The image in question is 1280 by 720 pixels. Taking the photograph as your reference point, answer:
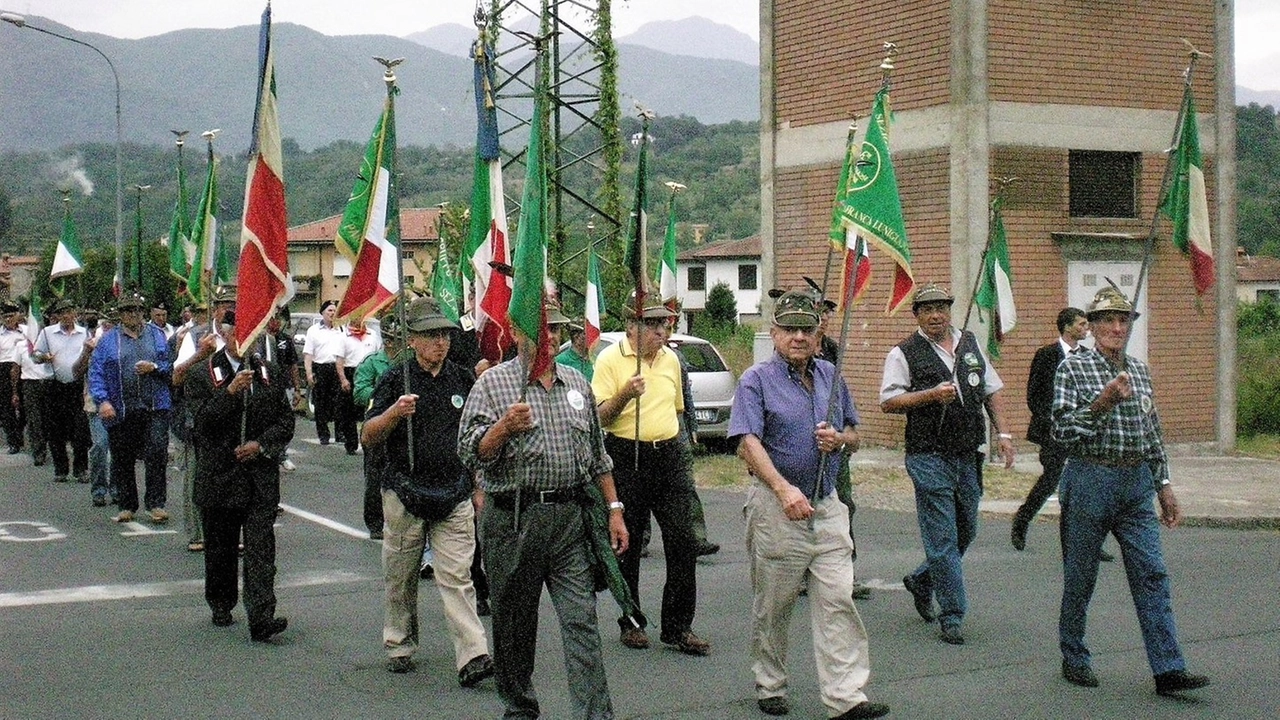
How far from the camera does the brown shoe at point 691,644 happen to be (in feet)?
25.6

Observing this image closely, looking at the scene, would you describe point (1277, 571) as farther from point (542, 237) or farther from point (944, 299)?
point (542, 237)

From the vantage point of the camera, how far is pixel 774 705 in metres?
6.56

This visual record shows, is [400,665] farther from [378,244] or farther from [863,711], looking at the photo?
[863,711]

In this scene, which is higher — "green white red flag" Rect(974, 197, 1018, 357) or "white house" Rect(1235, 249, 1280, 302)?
"white house" Rect(1235, 249, 1280, 302)

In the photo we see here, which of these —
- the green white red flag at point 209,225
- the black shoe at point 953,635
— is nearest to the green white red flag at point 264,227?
the green white red flag at point 209,225

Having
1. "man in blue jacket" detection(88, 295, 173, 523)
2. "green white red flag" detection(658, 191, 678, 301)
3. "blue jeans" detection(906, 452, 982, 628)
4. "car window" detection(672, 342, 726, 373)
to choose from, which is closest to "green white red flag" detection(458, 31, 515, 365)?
"green white red flag" detection(658, 191, 678, 301)

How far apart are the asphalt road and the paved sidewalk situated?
134 cm

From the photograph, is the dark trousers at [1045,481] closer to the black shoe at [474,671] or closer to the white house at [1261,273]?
the black shoe at [474,671]

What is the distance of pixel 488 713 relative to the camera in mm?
6637

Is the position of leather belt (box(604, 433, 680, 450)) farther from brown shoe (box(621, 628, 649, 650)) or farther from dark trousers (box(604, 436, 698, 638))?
brown shoe (box(621, 628, 649, 650))

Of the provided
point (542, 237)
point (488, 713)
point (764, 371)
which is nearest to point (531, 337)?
point (542, 237)

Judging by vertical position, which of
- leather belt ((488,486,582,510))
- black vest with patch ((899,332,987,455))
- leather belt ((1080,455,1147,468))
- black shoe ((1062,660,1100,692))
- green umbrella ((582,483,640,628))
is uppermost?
black vest with patch ((899,332,987,455))

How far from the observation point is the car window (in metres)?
19.6

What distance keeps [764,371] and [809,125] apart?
1383 cm
